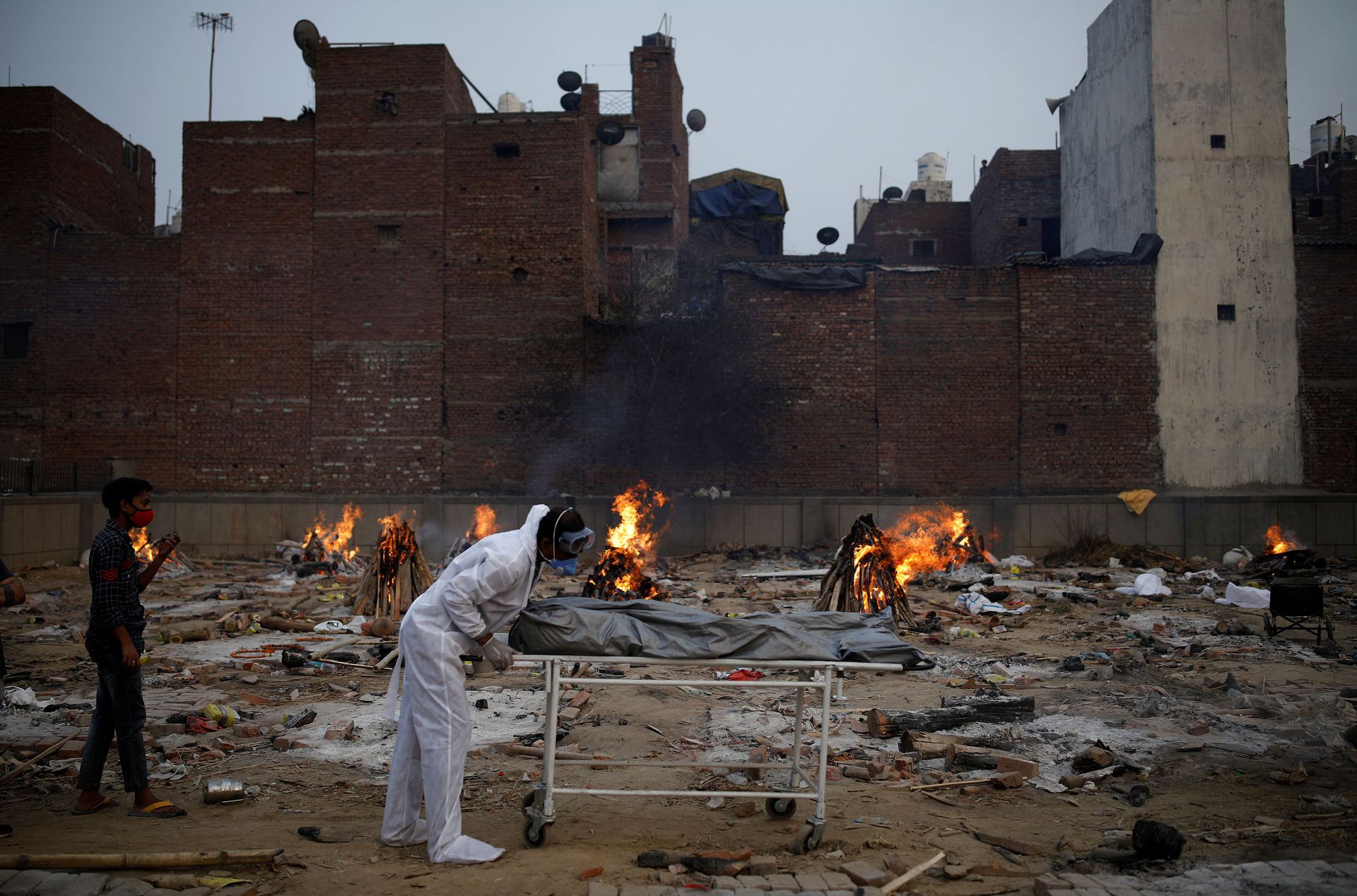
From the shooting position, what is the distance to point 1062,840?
4668mm

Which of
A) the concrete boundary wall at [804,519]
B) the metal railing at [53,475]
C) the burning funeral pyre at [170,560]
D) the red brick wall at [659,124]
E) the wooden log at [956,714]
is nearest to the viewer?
the wooden log at [956,714]

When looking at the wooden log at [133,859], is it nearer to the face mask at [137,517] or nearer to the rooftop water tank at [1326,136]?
the face mask at [137,517]

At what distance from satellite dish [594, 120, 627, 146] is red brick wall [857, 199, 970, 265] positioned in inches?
403

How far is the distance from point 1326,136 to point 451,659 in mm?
35778

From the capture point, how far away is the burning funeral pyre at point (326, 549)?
16.2m

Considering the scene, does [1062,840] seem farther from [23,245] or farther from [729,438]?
[23,245]

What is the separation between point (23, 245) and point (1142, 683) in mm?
24627

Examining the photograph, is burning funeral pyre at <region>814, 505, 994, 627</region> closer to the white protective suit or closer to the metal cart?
the metal cart

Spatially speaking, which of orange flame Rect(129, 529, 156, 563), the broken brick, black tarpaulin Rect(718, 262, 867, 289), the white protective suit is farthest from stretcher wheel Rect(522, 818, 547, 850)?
black tarpaulin Rect(718, 262, 867, 289)

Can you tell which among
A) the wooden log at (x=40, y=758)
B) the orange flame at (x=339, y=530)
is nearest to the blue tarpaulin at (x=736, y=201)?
the orange flame at (x=339, y=530)

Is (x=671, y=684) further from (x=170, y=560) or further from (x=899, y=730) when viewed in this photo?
(x=170, y=560)

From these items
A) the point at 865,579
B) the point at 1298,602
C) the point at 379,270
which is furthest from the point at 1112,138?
the point at 379,270

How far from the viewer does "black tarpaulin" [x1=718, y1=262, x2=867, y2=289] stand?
20.0 meters

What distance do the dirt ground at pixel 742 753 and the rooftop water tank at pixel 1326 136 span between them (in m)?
26.1
